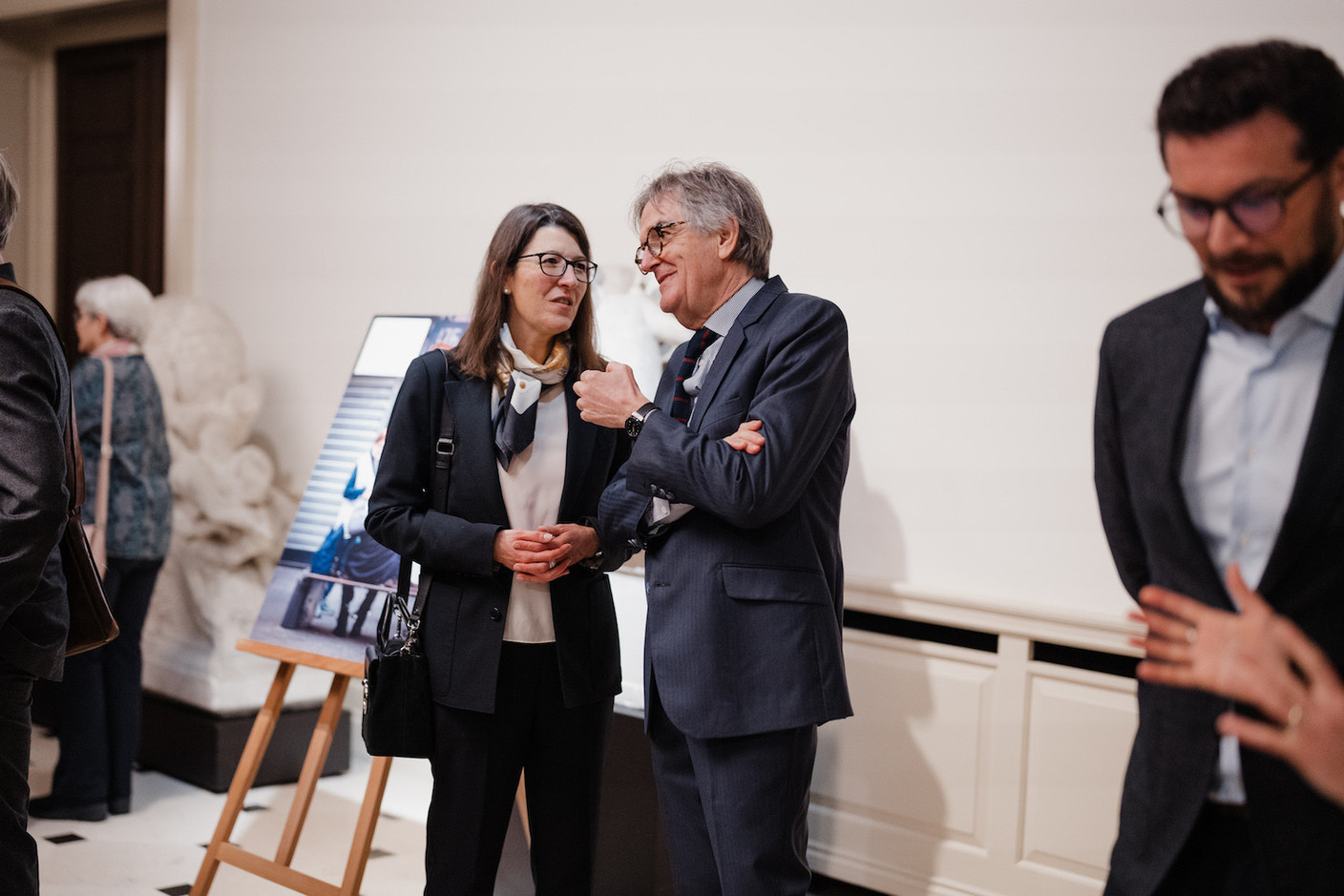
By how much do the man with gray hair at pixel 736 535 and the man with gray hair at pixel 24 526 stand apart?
2.99ft

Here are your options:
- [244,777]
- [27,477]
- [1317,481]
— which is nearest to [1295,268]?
[1317,481]

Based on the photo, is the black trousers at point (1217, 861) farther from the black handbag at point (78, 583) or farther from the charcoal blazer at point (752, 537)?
the black handbag at point (78, 583)

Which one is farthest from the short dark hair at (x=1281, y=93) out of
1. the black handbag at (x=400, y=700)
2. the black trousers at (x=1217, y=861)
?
the black handbag at (x=400, y=700)

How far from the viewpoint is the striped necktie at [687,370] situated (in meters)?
1.92

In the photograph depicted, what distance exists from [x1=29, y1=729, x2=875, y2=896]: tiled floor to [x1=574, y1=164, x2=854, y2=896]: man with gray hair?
1.20 metres

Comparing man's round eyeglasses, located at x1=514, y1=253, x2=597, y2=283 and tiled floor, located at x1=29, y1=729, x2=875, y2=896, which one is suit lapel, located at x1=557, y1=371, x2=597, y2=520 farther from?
tiled floor, located at x1=29, y1=729, x2=875, y2=896


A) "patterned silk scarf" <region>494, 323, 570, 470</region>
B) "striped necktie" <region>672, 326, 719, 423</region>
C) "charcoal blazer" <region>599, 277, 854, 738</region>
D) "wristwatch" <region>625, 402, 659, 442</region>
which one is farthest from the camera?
"patterned silk scarf" <region>494, 323, 570, 470</region>

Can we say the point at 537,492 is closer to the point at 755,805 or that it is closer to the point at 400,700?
the point at 400,700

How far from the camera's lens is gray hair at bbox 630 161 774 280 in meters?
1.88

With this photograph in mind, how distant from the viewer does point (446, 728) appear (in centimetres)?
208

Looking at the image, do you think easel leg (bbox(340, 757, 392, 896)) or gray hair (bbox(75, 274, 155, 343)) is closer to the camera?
easel leg (bbox(340, 757, 392, 896))

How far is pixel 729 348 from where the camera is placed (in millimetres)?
1848

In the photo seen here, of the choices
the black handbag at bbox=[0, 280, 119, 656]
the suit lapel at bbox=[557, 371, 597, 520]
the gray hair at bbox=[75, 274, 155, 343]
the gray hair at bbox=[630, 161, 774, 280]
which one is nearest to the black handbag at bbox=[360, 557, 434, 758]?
the suit lapel at bbox=[557, 371, 597, 520]

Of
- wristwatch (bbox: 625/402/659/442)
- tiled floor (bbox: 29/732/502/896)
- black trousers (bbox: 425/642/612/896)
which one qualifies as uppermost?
wristwatch (bbox: 625/402/659/442)
